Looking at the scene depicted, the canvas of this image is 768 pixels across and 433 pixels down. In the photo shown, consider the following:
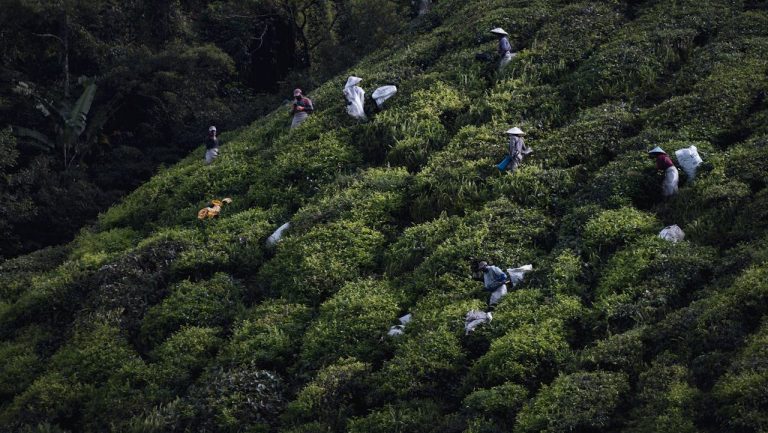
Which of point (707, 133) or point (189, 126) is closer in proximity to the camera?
point (707, 133)

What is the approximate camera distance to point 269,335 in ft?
55.6

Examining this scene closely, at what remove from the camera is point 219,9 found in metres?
32.4

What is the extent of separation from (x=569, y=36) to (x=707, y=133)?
6.32 meters

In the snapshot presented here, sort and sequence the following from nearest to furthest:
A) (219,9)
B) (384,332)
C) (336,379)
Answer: (336,379) → (384,332) → (219,9)

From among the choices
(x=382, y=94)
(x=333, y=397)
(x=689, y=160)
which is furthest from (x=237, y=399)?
(x=382, y=94)

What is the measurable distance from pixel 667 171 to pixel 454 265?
4110 millimetres

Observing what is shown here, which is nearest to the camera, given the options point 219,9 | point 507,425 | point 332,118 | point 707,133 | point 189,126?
point 507,425

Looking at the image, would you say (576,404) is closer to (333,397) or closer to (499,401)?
(499,401)

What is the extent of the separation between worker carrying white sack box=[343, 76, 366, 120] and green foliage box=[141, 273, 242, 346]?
6.25 meters

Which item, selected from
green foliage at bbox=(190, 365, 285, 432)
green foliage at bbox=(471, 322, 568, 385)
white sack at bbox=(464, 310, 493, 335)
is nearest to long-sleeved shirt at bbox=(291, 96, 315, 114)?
green foliage at bbox=(190, 365, 285, 432)

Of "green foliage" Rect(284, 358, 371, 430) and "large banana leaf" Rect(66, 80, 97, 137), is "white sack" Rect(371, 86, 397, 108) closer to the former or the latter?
"large banana leaf" Rect(66, 80, 97, 137)

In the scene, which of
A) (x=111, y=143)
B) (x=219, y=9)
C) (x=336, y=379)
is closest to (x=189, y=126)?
(x=111, y=143)

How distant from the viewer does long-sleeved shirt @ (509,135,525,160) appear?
1973cm

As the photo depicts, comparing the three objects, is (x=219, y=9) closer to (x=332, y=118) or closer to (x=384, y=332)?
(x=332, y=118)
